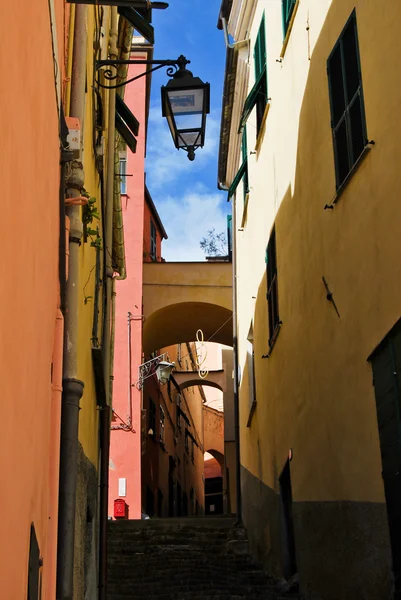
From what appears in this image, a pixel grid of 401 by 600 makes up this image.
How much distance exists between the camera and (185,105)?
6988mm

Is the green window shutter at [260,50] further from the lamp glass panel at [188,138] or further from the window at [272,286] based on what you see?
the lamp glass panel at [188,138]

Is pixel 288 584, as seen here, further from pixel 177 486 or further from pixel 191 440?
pixel 191 440

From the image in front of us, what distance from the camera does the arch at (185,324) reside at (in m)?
21.3

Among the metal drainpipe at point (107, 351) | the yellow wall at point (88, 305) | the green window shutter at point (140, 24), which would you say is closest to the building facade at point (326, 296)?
the green window shutter at point (140, 24)

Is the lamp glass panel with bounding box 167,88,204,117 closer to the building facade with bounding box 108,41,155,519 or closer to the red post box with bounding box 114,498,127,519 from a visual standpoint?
the building facade with bounding box 108,41,155,519

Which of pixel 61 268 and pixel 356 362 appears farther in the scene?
pixel 356 362

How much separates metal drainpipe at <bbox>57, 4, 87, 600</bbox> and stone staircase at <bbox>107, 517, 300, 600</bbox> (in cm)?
435

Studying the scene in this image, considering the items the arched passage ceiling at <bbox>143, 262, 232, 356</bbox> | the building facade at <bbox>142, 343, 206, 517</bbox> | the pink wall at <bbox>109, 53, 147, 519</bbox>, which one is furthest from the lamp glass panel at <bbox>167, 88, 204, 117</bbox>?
the arched passage ceiling at <bbox>143, 262, 232, 356</bbox>

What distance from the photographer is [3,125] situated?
115 inches

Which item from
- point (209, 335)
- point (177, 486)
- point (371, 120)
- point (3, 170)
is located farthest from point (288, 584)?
point (177, 486)

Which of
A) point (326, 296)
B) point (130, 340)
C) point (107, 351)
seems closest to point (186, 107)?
point (326, 296)

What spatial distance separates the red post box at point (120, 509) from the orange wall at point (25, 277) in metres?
12.9

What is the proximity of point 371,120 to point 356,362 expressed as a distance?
6.42ft

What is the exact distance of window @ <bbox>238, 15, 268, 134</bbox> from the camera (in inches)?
497
